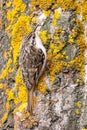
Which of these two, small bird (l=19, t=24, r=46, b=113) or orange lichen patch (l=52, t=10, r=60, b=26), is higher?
orange lichen patch (l=52, t=10, r=60, b=26)

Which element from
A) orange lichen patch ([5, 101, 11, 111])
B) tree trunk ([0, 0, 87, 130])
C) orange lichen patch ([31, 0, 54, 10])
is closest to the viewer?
tree trunk ([0, 0, 87, 130])

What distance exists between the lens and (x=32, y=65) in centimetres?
294

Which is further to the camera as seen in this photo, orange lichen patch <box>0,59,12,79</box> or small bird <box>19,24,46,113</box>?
orange lichen patch <box>0,59,12,79</box>

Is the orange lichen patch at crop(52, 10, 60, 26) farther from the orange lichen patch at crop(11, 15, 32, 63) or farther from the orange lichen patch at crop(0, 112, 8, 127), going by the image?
the orange lichen patch at crop(0, 112, 8, 127)

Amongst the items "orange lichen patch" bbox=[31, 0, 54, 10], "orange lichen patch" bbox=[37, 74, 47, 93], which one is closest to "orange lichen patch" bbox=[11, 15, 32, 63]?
"orange lichen patch" bbox=[31, 0, 54, 10]

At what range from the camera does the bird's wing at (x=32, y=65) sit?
292 centimetres

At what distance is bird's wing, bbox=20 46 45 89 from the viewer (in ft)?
9.59

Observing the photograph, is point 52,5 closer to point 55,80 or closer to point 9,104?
point 55,80

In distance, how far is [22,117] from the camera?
297cm

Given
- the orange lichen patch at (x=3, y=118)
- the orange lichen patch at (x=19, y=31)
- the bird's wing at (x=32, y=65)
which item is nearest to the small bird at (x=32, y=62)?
the bird's wing at (x=32, y=65)

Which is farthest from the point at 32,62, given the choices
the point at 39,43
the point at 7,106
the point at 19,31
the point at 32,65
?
the point at 7,106

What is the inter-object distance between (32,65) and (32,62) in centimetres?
2

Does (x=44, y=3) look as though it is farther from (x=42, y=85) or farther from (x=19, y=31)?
(x=42, y=85)

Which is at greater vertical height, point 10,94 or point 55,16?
point 55,16
